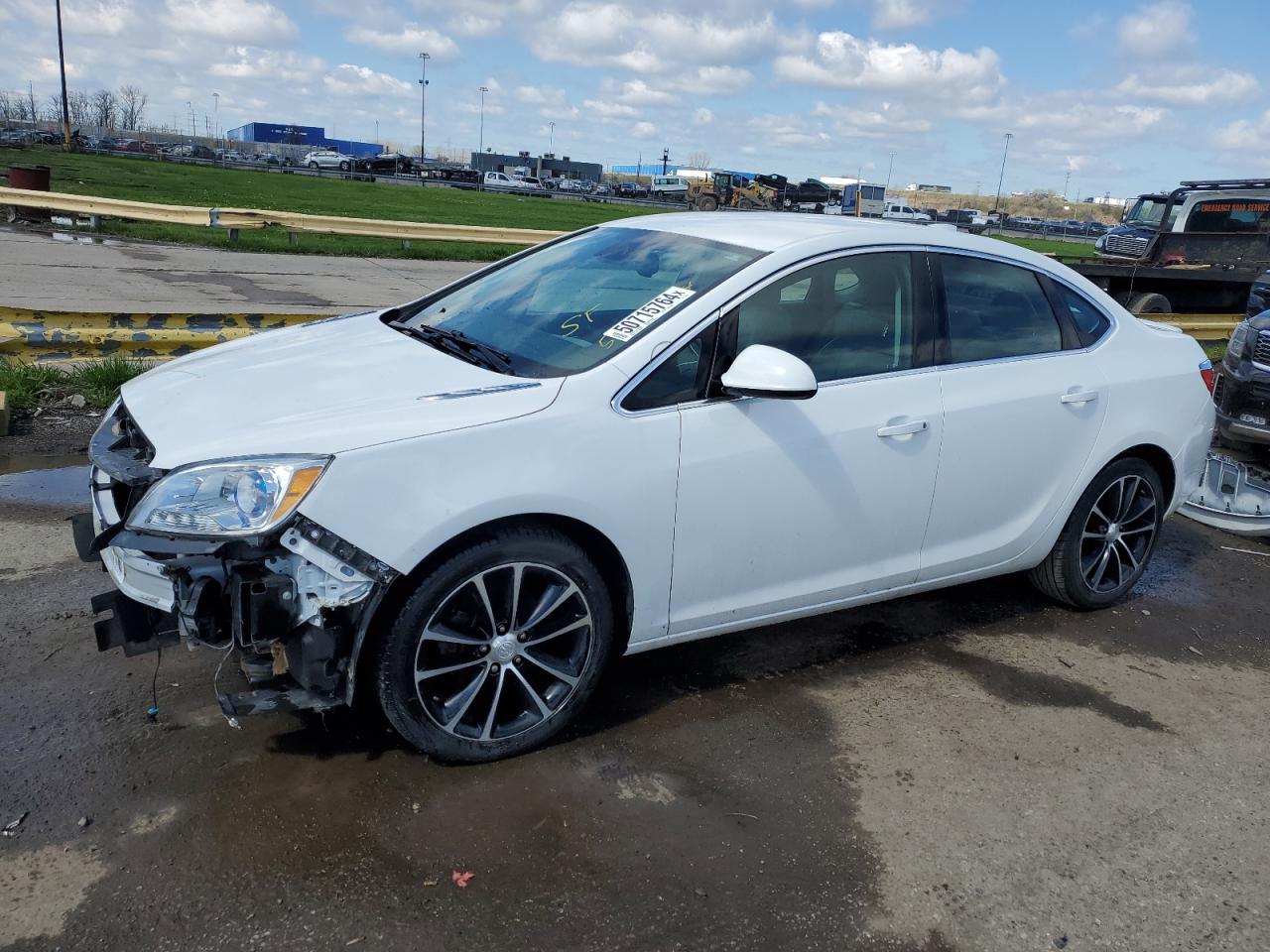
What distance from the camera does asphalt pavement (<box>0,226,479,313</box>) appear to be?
11531 millimetres

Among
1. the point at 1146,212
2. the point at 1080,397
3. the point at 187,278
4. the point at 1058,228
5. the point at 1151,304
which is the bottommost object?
the point at 187,278

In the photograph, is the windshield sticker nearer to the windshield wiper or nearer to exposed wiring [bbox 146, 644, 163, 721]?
the windshield wiper

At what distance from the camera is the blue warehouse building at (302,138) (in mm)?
119681

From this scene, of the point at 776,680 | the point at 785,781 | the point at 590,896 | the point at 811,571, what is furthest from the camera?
the point at 776,680

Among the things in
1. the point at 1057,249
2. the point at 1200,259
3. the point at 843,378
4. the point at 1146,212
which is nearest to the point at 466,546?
the point at 843,378

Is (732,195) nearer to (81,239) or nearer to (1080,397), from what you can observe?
(81,239)

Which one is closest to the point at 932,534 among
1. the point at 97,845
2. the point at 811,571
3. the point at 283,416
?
the point at 811,571

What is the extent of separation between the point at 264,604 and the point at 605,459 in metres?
1.09

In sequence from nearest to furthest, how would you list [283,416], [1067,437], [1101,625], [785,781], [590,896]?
[590,896] → [283,416] → [785,781] → [1067,437] → [1101,625]

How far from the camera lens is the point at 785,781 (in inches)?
132

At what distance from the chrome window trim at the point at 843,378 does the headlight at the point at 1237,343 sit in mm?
3668

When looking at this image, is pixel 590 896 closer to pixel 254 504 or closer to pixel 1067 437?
pixel 254 504

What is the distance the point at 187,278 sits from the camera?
14242 mm

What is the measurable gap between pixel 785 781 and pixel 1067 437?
208 centimetres
